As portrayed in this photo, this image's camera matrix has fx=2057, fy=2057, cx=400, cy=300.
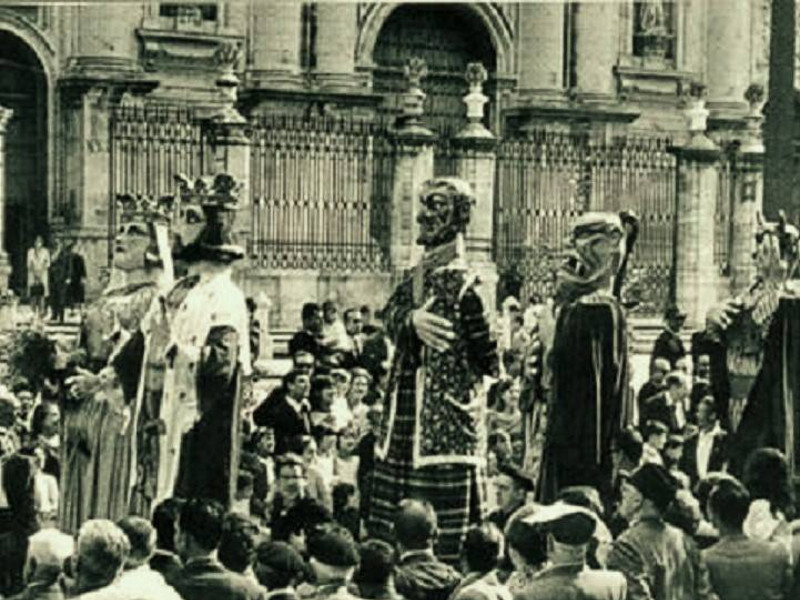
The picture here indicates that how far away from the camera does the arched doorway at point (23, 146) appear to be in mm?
27734

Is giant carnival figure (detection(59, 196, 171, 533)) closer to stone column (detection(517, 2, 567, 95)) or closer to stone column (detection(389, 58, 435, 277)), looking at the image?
stone column (detection(389, 58, 435, 277))

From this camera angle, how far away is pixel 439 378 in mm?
9594

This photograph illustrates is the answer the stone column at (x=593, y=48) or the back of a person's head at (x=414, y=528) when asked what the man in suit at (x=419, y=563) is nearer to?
the back of a person's head at (x=414, y=528)

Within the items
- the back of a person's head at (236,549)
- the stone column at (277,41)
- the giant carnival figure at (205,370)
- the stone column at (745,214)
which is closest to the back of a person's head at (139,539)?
the back of a person's head at (236,549)

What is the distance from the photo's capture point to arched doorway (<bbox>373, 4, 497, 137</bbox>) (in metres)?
32.0

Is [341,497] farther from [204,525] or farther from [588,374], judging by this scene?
[204,525]

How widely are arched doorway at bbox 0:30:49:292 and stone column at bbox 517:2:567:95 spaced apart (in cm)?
818

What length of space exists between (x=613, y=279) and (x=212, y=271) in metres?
2.01

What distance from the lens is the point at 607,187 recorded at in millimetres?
26062

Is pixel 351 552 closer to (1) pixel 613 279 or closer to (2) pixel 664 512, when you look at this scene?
(2) pixel 664 512

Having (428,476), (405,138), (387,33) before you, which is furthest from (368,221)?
(428,476)

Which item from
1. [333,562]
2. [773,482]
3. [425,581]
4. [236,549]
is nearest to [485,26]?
[773,482]

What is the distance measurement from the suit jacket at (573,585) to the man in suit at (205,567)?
→ 96cm

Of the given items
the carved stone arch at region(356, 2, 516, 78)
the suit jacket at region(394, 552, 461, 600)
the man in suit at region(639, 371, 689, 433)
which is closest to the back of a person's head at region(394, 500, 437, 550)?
the suit jacket at region(394, 552, 461, 600)
